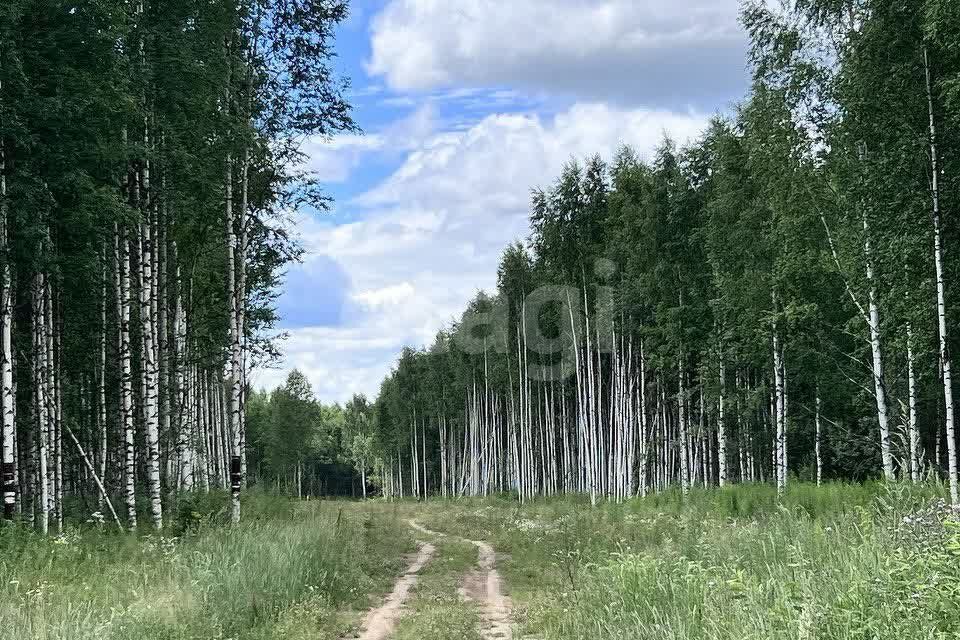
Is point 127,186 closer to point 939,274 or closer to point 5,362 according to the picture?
point 5,362

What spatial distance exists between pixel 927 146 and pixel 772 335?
8.19m

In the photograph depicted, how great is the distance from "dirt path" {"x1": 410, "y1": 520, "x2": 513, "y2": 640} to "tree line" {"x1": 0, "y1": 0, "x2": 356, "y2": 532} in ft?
18.2

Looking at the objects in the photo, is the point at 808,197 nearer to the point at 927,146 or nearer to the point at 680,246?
the point at 927,146

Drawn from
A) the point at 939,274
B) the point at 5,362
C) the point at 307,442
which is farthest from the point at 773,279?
the point at 307,442

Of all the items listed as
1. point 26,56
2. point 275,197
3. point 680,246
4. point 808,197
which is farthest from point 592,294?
point 26,56

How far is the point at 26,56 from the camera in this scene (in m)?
14.0

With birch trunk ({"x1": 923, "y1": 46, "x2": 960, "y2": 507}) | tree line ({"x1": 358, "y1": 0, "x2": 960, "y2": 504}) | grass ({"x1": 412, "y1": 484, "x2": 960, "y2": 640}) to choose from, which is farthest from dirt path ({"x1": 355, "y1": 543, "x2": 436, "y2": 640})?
birch trunk ({"x1": 923, "y1": 46, "x2": 960, "y2": 507})

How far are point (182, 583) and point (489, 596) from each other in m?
4.85

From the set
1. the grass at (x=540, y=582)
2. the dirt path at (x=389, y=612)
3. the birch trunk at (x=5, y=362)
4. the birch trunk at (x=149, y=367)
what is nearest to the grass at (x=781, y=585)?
the grass at (x=540, y=582)

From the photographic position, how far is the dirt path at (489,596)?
32.0 feet

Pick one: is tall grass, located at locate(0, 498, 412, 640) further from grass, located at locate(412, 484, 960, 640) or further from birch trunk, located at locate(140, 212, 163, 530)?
grass, located at locate(412, 484, 960, 640)

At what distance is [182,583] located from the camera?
10.1 metres

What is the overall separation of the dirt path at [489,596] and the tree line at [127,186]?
5.55m

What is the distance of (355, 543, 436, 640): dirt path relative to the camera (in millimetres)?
9633
